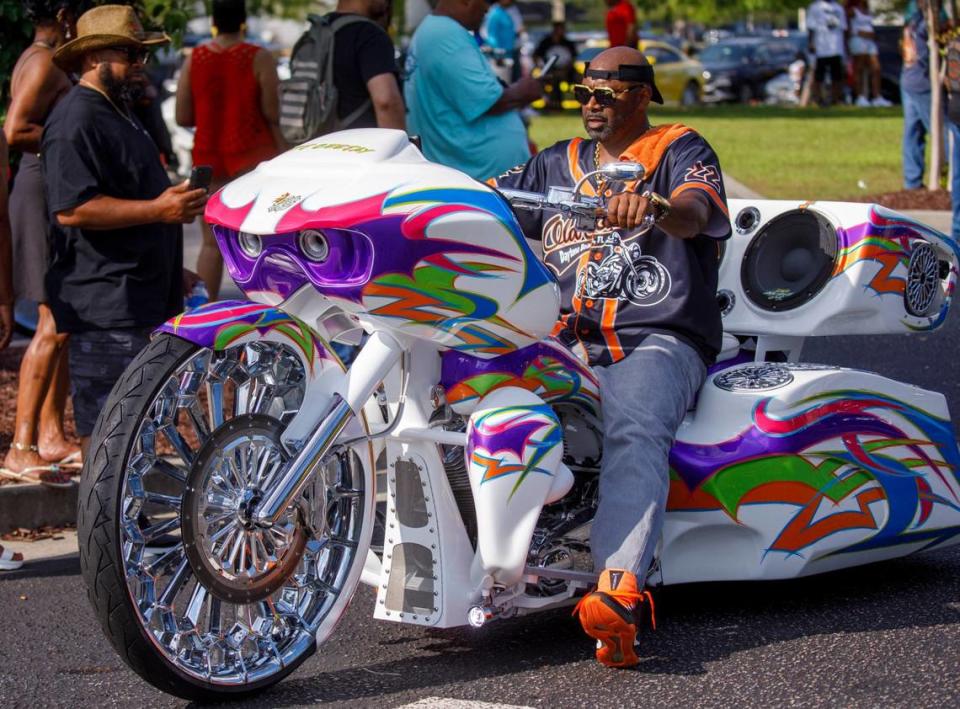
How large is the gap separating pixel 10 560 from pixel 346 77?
291cm

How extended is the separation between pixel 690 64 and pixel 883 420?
1222 inches

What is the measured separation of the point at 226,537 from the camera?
13.2ft

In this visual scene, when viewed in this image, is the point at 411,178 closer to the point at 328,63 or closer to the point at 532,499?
the point at 532,499

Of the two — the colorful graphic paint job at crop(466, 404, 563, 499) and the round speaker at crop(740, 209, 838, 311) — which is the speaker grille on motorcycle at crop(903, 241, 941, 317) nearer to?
the round speaker at crop(740, 209, 838, 311)

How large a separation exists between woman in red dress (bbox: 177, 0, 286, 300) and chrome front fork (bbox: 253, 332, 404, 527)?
169 inches

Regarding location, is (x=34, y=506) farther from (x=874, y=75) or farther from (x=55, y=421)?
(x=874, y=75)

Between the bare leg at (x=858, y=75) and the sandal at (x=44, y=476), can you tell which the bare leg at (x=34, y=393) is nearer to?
the sandal at (x=44, y=476)

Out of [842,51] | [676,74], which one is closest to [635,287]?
[842,51]

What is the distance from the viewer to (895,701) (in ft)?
13.7

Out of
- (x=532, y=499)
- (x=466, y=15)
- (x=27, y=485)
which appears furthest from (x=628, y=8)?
(x=532, y=499)

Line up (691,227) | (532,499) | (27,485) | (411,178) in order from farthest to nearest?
(27,485) < (691,227) < (532,499) < (411,178)

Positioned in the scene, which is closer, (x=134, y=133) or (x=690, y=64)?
(x=134, y=133)

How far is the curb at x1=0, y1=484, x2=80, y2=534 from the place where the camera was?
6.19 metres

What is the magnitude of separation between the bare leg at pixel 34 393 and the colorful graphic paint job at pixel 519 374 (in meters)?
2.59
